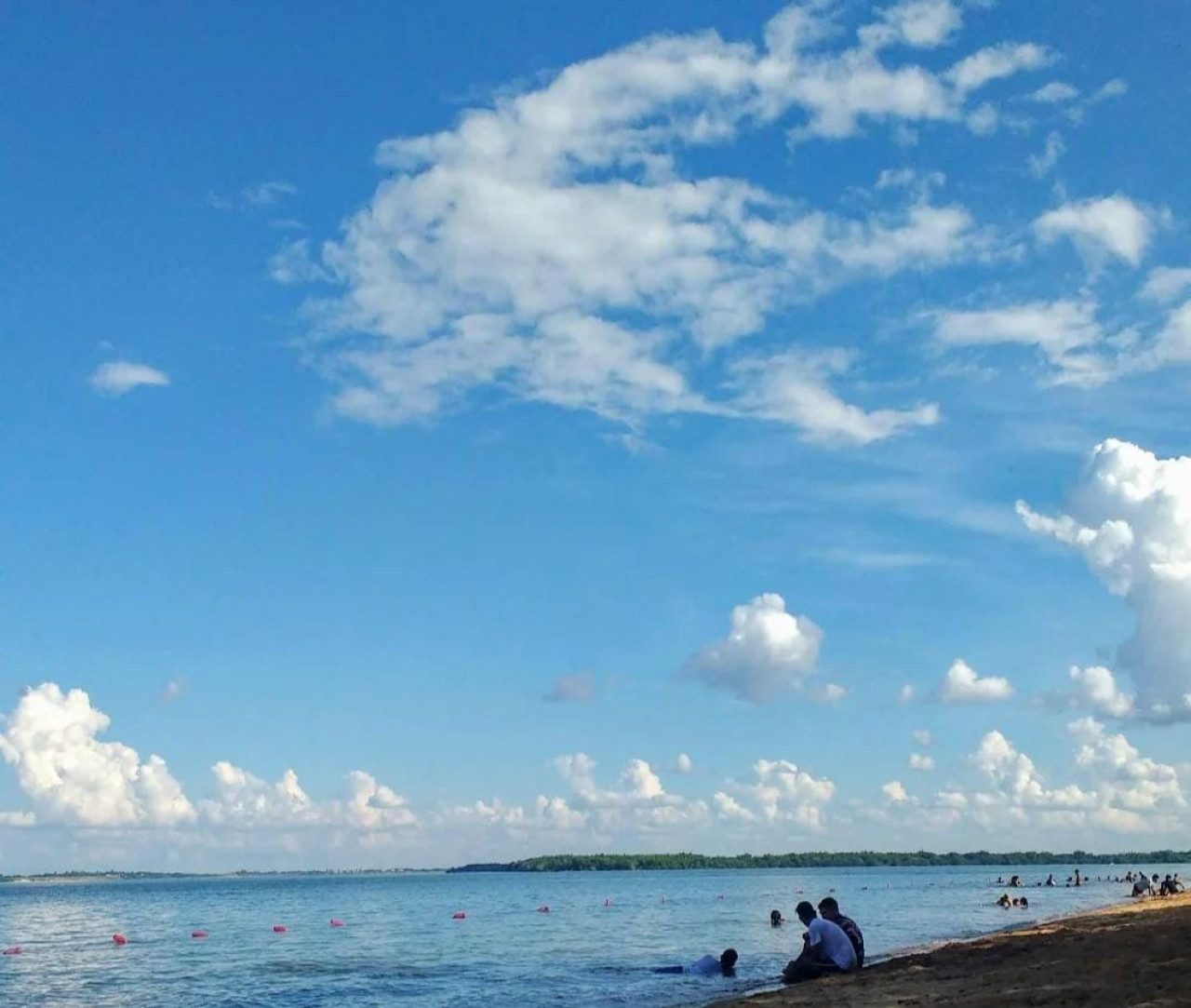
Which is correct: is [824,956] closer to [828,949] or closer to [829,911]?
[828,949]

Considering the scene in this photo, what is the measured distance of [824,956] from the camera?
A: 30.9 metres

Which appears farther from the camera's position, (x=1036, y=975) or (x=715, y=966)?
(x=715, y=966)

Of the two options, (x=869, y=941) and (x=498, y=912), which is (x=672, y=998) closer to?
(x=869, y=941)

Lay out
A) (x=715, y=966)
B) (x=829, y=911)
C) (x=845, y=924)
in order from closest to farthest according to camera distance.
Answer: (x=829, y=911)
(x=845, y=924)
(x=715, y=966)

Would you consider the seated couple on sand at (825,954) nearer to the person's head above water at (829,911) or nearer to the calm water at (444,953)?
the person's head above water at (829,911)

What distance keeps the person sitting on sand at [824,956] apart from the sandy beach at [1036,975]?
77cm

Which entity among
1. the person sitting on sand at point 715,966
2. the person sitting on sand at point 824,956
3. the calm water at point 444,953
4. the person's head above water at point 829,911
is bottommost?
the calm water at point 444,953

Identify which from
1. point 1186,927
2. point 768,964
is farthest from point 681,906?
point 1186,927

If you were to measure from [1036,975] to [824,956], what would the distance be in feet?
21.8

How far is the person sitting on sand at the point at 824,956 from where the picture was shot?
30.7m

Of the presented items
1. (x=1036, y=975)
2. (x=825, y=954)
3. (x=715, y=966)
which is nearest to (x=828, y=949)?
(x=825, y=954)

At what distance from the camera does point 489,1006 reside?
35688 mm

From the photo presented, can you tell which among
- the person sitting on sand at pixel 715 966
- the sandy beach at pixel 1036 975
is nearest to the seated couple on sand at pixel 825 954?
the sandy beach at pixel 1036 975

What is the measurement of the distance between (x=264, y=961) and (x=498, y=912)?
187 ft
